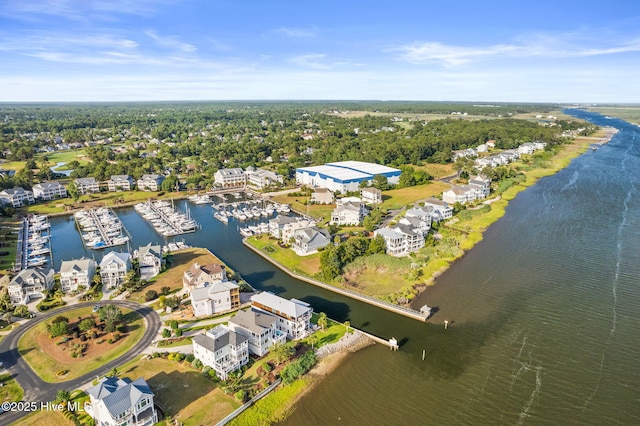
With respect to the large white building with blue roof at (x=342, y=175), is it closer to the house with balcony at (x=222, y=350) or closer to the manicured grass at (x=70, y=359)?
the manicured grass at (x=70, y=359)

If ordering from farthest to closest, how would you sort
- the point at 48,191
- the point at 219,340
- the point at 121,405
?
the point at 48,191 → the point at 219,340 → the point at 121,405

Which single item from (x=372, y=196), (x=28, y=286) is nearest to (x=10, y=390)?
(x=28, y=286)

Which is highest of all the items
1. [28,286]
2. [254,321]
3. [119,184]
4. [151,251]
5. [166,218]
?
[119,184]

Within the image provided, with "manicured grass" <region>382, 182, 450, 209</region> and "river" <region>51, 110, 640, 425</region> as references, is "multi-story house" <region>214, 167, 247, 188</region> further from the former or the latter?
"manicured grass" <region>382, 182, 450, 209</region>

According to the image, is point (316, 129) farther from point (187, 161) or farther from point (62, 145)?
point (62, 145)

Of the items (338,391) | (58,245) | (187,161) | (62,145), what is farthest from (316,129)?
(338,391)

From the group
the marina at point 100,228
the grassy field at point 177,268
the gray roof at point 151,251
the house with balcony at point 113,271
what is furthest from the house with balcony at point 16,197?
the house with balcony at point 113,271

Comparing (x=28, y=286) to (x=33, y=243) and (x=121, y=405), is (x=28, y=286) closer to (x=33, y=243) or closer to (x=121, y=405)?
(x=33, y=243)
